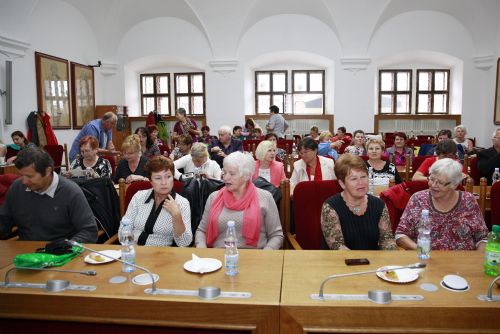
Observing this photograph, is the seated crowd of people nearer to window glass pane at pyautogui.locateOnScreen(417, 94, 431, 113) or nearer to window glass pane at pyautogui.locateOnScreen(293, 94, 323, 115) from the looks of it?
window glass pane at pyautogui.locateOnScreen(293, 94, 323, 115)

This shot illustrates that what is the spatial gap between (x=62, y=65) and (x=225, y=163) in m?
9.41

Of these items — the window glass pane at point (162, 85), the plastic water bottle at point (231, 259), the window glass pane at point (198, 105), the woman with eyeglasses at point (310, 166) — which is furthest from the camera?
the window glass pane at point (162, 85)

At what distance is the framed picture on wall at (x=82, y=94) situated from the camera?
442 inches

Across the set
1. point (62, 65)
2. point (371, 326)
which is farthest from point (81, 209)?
point (62, 65)

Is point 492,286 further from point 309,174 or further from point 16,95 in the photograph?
point 16,95

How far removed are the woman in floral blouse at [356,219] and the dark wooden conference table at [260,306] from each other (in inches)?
26.2

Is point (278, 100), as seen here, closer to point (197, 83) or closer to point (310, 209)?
point (197, 83)

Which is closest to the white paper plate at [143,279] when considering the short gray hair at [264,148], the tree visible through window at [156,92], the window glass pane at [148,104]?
the short gray hair at [264,148]

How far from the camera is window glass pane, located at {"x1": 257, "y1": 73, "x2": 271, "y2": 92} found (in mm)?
14039

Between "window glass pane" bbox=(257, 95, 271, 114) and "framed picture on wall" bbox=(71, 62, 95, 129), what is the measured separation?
537 cm

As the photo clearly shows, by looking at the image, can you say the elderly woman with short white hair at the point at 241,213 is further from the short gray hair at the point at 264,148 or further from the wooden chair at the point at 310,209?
the short gray hair at the point at 264,148

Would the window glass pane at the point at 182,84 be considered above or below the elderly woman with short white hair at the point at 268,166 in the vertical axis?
above

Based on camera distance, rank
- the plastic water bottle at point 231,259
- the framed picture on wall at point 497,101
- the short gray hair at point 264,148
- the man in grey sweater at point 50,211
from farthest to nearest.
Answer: the framed picture on wall at point 497,101 → the short gray hair at point 264,148 → the man in grey sweater at point 50,211 → the plastic water bottle at point 231,259

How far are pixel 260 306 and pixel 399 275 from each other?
0.72 metres
